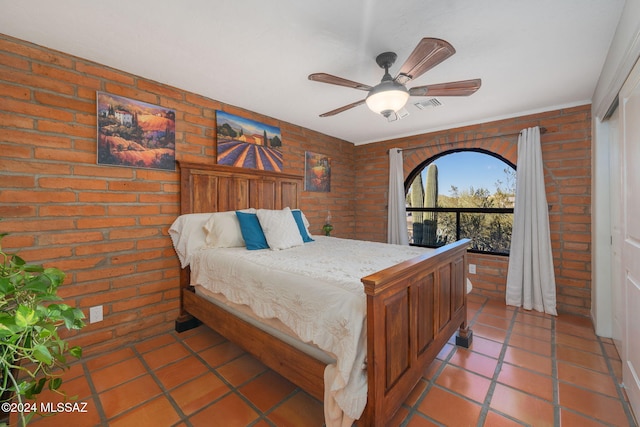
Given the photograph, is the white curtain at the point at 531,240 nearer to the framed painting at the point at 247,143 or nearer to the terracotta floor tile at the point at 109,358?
the framed painting at the point at 247,143

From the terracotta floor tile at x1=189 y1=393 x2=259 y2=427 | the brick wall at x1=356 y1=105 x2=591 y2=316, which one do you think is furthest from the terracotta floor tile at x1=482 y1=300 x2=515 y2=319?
the terracotta floor tile at x1=189 y1=393 x2=259 y2=427

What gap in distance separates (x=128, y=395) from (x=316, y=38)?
8.54ft

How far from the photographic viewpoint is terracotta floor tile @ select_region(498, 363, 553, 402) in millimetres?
1694

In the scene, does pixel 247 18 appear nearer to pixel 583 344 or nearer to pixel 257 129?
pixel 257 129

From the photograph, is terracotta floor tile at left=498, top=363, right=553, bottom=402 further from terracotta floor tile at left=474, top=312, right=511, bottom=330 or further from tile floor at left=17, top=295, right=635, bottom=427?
terracotta floor tile at left=474, top=312, right=511, bottom=330

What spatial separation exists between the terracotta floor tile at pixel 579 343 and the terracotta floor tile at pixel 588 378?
0.37m

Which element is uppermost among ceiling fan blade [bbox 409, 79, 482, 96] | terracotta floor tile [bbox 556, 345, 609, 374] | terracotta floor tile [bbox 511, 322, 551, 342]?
ceiling fan blade [bbox 409, 79, 482, 96]

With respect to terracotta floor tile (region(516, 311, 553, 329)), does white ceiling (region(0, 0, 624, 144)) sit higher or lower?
higher

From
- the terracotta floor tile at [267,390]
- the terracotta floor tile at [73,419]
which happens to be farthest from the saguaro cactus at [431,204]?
the terracotta floor tile at [73,419]

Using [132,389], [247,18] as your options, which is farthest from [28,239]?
[247,18]

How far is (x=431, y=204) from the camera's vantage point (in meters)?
4.09

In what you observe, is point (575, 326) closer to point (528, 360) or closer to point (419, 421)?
point (528, 360)

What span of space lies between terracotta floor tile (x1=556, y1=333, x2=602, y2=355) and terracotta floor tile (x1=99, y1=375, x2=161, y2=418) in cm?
320

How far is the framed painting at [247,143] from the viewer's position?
112 inches
